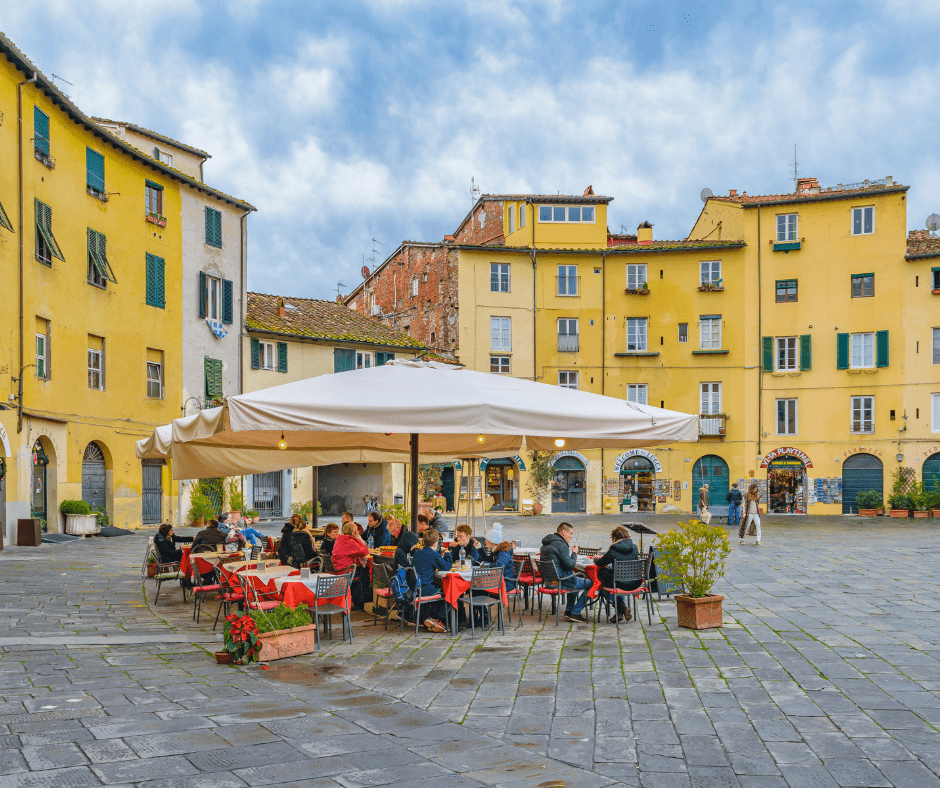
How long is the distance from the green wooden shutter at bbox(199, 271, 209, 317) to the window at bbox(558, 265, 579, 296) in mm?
15416

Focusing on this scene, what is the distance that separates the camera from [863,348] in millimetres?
34781

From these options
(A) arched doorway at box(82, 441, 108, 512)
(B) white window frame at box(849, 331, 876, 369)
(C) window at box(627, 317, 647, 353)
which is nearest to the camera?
(A) arched doorway at box(82, 441, 108, 512)

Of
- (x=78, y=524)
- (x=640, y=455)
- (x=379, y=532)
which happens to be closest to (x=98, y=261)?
(x=78, y=524)

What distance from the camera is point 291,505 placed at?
31516 millimetres

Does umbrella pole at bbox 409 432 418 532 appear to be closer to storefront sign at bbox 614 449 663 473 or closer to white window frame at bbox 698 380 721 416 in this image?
storefront sign at bbox 614 449 663 473

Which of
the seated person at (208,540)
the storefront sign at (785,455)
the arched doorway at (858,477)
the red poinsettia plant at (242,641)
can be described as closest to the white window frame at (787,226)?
the storefront sign at (785,455)

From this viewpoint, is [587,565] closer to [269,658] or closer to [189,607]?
[269,658]

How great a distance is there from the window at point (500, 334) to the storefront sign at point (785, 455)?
1187cm

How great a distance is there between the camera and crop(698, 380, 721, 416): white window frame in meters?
35.9

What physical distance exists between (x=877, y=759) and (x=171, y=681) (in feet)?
17.1

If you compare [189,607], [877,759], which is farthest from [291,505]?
[877,759]

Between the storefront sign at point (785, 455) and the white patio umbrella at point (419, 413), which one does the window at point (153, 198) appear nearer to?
the white patio umbrella at point (419, 413)

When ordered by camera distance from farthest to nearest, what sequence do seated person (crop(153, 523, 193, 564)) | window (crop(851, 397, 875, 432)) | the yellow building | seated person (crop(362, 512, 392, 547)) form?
window (crop(851, 397, 875, 432)) < the yellow building < seated person (crop(153, 523, 193, 564)) < seated person (crop(362, 512, 392, 547))

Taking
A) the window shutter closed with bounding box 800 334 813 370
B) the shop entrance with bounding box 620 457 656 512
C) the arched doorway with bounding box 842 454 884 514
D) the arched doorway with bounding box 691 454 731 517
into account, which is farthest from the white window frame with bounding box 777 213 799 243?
the shop entrance with bounding box 620 457 656 512
